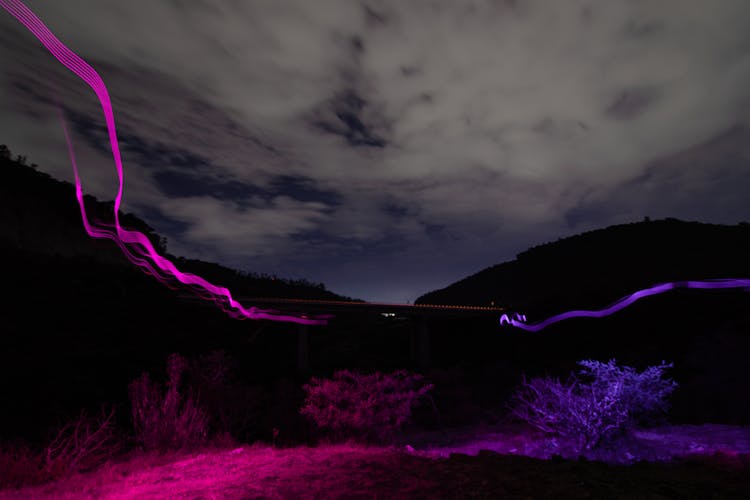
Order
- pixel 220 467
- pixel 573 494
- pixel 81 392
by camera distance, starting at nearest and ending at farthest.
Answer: pixel 573 494 → pixel 220 467 → pixel 81 392

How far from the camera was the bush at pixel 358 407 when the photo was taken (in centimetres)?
1135

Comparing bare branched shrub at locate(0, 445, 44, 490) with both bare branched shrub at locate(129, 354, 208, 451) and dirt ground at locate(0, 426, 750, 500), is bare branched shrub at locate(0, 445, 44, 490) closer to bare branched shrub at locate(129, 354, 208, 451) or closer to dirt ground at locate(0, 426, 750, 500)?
dirt ground at locate(0, 426, 750, 500)

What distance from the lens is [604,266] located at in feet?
232

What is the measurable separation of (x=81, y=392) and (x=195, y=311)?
21.3 m

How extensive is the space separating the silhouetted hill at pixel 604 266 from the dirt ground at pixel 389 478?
39.8 metres

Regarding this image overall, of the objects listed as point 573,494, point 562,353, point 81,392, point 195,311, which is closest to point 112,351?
point 81,392

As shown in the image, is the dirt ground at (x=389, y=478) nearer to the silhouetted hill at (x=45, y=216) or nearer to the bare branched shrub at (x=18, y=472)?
the bare branched shrub at (x=18, y=472)

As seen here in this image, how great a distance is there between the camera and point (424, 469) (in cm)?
666

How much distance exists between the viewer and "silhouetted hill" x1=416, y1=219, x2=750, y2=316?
48.3 metres

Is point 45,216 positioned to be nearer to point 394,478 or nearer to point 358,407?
point 358,407

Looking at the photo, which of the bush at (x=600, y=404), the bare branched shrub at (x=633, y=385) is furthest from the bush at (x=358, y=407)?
the bare branched shrub at (x=633, y=385)

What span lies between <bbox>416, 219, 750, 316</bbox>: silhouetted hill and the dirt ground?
39834 millimetres

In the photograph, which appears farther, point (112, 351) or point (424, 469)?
point (112, 351)

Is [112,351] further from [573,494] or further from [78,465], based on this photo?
[573,494]
